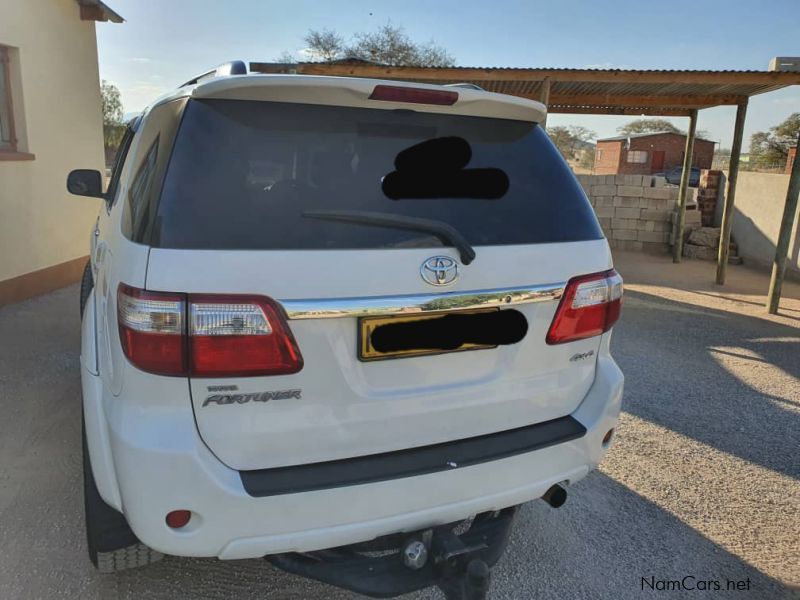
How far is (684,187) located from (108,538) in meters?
11.3

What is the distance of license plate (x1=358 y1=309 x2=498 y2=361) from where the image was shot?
167 centimetres

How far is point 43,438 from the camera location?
3447 millimetres

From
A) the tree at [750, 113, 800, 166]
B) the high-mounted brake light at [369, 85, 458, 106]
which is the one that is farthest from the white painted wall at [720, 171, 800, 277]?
the tree at [750, 113, 800, 166]

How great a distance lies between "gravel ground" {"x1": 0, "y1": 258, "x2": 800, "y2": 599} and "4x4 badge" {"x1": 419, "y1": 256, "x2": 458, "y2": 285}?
1.35 metres

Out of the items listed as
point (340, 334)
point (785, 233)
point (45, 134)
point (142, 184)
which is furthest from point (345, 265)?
point (785, 233)

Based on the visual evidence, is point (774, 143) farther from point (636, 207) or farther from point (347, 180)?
point (347, 180)

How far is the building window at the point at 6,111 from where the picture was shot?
632 cm

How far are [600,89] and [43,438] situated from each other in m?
8.45

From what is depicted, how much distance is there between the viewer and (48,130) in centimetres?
692

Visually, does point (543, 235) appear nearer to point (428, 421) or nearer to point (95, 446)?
point (428, 421)

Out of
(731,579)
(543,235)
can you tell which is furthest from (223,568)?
(731,579)

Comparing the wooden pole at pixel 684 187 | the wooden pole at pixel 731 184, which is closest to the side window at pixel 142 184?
the wooden pole at pixel 731 184

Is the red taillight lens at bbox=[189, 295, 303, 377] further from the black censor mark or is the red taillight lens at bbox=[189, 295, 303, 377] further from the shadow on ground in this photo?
the shadow on ground

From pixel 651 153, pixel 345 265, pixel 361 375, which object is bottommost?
pixel 361 375
